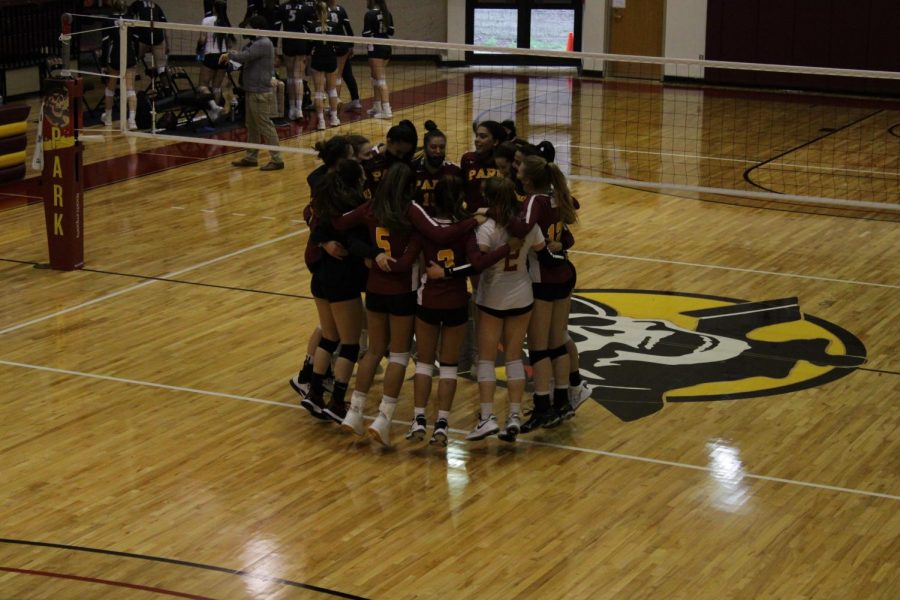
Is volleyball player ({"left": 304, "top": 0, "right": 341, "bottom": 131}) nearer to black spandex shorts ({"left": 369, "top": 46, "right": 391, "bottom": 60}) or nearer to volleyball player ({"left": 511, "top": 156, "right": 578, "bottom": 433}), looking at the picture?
black spandex shorts ({"left": 369, "top": 46, "right": 391, "bottom": 60})

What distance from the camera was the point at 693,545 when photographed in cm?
684

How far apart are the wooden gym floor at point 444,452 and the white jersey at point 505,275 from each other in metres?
0.93

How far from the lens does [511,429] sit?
8.08 metres

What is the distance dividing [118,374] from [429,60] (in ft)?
57.0

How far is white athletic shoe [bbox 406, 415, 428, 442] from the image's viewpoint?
26.4ft

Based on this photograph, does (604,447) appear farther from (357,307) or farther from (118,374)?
(118,374)

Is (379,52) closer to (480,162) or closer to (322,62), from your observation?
(322,62)

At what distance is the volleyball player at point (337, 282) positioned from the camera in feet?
26.2

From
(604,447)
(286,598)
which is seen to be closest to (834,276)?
(604,447)

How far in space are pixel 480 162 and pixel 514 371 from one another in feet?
4.89

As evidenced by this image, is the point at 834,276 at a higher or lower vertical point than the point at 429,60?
lower

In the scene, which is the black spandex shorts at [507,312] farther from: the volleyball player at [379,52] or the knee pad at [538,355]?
the volleyball player at [379,52]

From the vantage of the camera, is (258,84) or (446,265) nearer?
(446,265)

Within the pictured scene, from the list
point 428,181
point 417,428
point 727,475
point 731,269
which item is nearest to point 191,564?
point 417,428
